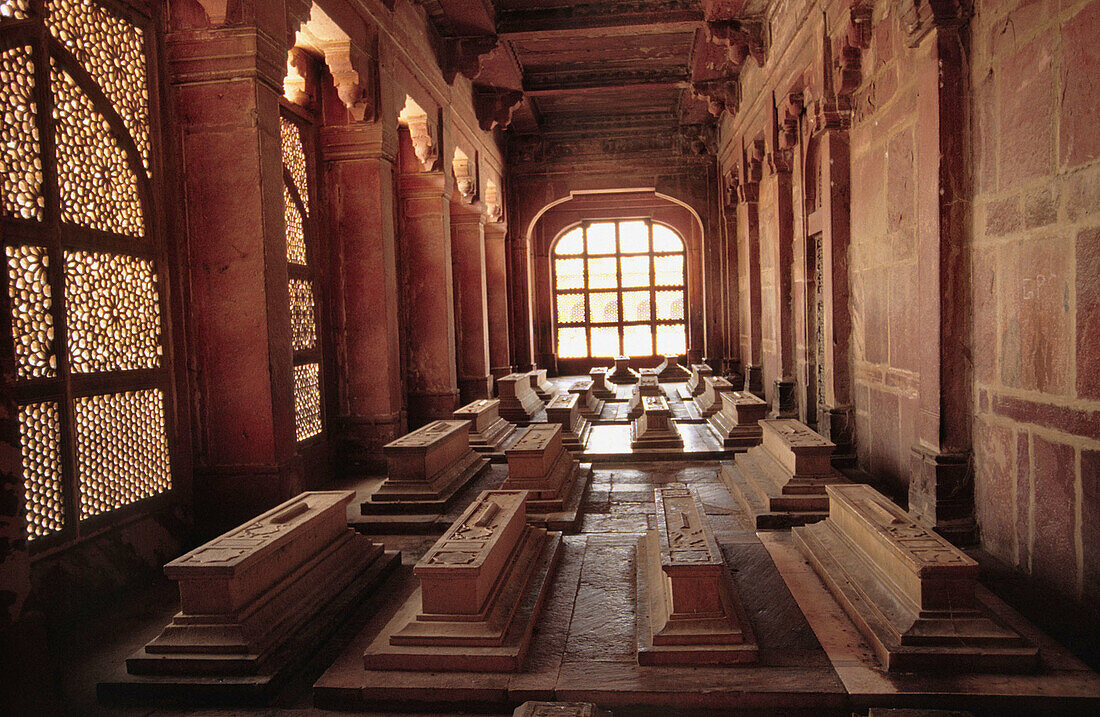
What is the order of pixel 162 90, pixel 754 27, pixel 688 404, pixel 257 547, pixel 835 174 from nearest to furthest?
pixel 257 547, pixel 162 90, pixel 835 174, pixel 754 27, pixel 688 404

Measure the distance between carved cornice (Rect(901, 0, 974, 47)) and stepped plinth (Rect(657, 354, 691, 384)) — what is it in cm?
822

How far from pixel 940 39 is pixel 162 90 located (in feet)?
13.2

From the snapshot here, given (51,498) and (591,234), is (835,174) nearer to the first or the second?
(51,498)

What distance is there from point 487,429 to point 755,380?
4375 mm

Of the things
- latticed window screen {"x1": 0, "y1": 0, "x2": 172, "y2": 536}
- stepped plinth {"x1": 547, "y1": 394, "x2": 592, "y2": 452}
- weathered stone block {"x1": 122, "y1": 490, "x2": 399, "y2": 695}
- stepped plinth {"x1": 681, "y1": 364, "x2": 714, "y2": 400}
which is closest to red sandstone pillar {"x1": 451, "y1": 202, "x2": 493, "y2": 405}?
stepped plinth {"x1": 547, "y1": 394, "x2": 592, "y2": 452}

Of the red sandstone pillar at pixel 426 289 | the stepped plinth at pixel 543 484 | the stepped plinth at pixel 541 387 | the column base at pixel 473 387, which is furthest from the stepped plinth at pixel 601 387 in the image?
the stepped plinth at pixel 543 484

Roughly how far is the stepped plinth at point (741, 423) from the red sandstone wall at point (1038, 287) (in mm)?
2797

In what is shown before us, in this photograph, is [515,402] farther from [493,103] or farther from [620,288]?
[620,288]

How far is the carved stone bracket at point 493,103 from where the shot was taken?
9867 millimetres

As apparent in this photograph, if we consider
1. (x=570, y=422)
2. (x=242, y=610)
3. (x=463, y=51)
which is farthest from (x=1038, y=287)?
(x=463, y=51)

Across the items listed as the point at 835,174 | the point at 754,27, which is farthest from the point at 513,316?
the point at 835,174

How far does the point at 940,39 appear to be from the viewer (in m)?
3.58

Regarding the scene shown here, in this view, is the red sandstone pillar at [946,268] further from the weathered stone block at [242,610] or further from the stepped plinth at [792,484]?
the weathered stone block at [242,610]

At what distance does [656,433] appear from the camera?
658 cm
